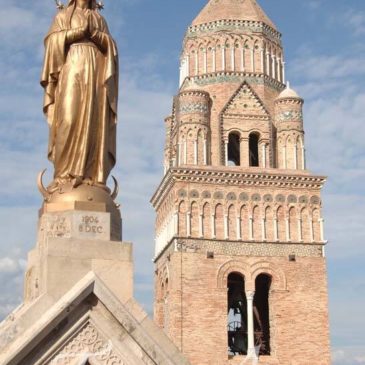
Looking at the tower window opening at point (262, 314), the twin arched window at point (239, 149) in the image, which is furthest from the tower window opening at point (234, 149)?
the tower window opening at point (262, 314)

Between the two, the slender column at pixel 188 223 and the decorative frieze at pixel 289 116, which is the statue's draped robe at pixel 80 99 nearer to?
the slender column at pixel 188 223

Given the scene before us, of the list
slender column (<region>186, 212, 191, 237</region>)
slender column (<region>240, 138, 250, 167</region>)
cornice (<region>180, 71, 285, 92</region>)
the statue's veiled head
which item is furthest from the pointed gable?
the statue's veiled head

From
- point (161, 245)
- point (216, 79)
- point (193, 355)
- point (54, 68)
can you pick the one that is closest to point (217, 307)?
point (193, 355)

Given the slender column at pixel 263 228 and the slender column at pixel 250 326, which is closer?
the slender column at pixel 250 326

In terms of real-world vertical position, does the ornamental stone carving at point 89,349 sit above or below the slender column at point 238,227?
below

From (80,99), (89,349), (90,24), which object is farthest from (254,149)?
(89,349)

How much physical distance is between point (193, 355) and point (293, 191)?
269 inches

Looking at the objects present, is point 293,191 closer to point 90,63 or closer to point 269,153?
point 269,153

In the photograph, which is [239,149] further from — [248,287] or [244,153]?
[248,287]

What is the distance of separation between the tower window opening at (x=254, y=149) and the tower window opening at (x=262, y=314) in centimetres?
466

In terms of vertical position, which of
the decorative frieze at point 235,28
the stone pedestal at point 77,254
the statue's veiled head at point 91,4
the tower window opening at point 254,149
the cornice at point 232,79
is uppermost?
the decorative frieze at point 235,28

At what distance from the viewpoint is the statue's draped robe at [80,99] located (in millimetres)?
5914

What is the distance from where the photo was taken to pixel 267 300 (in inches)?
1134

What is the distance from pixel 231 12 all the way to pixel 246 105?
157 inches
